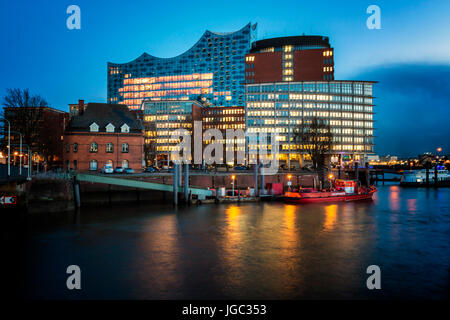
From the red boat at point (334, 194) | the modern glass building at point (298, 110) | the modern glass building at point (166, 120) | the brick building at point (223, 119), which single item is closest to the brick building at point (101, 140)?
the red boat at point (334, 194)

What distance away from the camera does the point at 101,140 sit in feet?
218

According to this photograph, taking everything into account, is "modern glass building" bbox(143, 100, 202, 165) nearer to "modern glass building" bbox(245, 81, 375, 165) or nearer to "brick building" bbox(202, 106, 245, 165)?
"brick building" bbox(202, 106, 245, 165)

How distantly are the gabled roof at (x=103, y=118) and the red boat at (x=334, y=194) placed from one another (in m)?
35.5

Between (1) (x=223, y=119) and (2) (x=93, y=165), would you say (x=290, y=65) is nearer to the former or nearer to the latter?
(1) (x=223, y=119)

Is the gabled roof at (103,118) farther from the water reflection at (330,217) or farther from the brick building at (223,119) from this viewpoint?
the brick building at (223,119)

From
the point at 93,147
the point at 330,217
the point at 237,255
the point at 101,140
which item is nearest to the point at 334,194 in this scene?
the point at 330,217

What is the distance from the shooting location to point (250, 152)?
13075 centimetres

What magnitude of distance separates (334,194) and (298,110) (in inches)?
3012

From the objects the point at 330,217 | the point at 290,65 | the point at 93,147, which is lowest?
the point at 330,217

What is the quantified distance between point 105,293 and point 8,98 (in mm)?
56513

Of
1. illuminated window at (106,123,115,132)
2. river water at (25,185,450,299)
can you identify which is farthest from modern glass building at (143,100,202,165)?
river water at (25,185,450,299)

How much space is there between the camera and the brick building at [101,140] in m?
64.9

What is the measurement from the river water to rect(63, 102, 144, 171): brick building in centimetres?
2503
